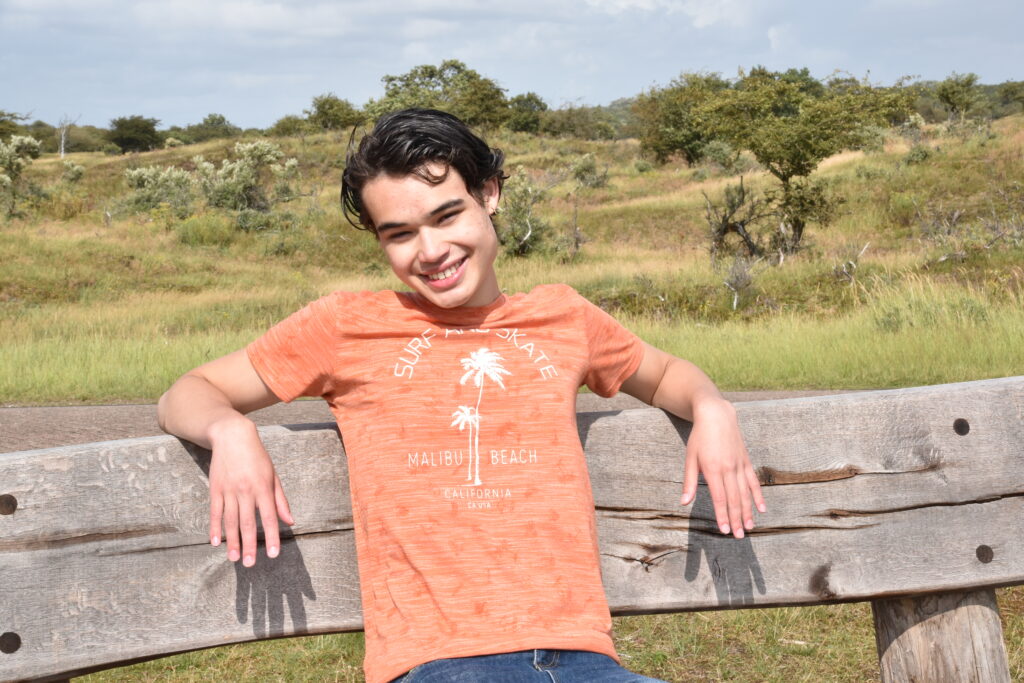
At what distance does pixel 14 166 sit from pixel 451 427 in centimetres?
3069

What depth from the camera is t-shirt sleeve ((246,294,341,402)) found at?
6.56ft

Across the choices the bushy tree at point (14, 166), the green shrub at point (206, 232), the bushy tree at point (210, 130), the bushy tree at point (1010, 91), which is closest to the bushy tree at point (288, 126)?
the bushy tree at point (210, 130)

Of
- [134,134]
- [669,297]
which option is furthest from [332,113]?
[669,297]

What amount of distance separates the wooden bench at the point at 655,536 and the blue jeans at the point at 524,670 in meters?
0.29

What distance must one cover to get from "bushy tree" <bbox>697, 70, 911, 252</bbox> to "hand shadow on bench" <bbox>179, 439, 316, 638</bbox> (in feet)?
60.3

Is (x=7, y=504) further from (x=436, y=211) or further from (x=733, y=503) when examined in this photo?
(x=733, y=503)

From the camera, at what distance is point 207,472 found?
74.4 inches

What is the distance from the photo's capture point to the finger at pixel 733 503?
1958 mm

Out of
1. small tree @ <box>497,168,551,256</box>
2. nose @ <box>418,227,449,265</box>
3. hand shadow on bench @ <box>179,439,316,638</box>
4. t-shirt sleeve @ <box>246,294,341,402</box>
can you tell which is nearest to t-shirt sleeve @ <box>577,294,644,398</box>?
nose @ <box>418,227,449,265</box>

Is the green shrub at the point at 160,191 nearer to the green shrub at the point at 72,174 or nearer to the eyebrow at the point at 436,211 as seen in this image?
the green shrub at the point at 72,174

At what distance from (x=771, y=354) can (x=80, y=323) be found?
26.5ft

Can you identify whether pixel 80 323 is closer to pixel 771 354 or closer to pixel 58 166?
pixel 771 354

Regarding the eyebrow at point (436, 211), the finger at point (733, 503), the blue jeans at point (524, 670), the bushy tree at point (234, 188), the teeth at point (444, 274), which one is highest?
the bushy tree at point (234, 188)

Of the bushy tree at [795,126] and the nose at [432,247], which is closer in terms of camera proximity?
the nose at [432,247]
